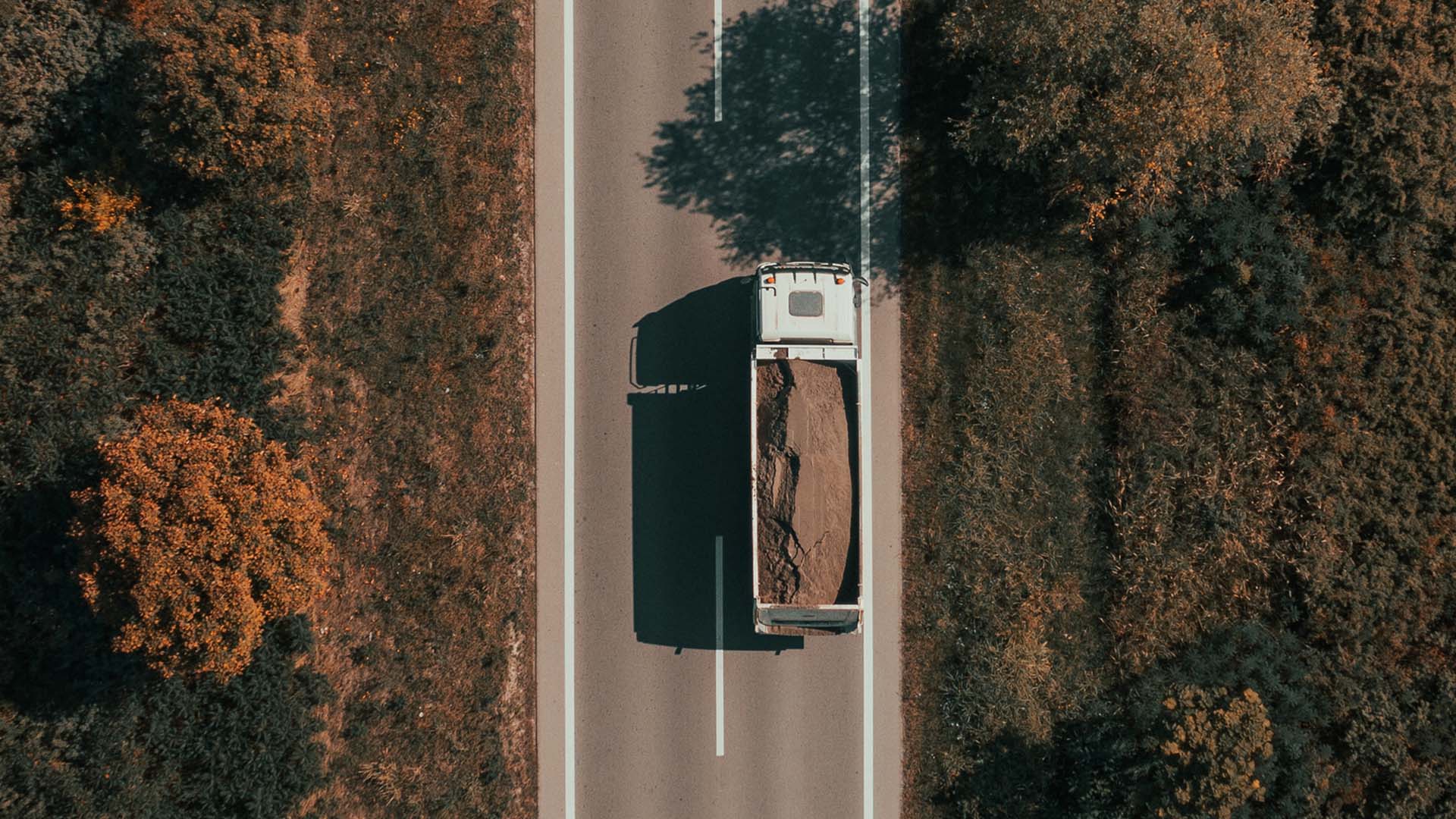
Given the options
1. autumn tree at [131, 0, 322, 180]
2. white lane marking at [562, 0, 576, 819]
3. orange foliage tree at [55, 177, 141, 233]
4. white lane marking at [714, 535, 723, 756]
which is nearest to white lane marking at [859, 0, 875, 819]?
white lane marking at [714, 535, 723, 756]

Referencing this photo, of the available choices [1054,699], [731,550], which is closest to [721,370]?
[731,550]

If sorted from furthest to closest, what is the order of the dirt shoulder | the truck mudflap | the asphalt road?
the asphalt road → the dirt shoulder → the truck mudflap

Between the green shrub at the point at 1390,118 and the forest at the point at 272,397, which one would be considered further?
the green shrub at the point at 1390,118

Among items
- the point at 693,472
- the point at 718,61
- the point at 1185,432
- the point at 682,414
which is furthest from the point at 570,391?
the point at 1185,432

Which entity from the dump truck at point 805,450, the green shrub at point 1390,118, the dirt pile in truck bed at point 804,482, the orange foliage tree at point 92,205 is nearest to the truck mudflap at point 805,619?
the dump truck at point 805,450

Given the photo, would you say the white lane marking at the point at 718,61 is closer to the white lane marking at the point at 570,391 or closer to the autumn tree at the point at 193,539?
the white lane marking at the point at 570,391

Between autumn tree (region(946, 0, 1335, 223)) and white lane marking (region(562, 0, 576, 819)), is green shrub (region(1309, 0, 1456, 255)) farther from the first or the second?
white lane marking (region(562, 0, 576, 819))
